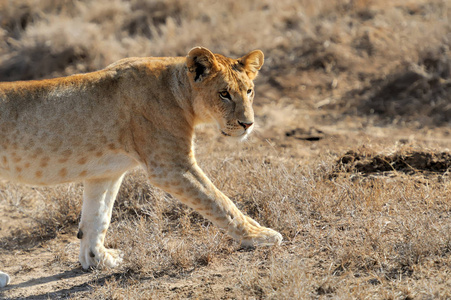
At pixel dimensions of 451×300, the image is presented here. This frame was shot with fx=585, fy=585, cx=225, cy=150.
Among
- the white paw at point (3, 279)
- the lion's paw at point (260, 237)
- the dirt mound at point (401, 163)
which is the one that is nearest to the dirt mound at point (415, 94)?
the dirt mound at point (401, 163)

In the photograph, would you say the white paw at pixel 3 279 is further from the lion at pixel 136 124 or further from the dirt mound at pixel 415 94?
the dirt mound at pixel 415 94

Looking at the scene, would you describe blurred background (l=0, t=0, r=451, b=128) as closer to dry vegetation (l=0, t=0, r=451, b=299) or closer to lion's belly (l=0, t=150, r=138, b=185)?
dry vegetation (l=0, t=0, r=451, b=299)

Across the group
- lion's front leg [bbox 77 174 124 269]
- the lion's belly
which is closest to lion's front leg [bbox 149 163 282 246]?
the lion's belly

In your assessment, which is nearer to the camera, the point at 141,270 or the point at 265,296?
the point at 265,296

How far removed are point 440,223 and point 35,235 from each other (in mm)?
3905

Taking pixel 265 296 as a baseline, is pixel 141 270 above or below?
below

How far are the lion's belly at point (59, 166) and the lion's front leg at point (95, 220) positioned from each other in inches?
10.2

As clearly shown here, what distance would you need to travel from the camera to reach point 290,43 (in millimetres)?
11273

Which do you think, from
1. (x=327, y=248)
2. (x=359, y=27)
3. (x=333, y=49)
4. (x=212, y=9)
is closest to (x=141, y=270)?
(x=327, y=248)

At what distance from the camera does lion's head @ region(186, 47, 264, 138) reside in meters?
4.62

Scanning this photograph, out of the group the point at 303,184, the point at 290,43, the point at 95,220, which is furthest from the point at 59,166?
the point at 290,43

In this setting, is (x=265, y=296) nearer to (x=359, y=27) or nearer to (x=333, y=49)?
(x=333, y=49)

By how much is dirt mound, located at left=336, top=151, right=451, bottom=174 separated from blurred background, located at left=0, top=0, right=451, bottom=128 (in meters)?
2.43

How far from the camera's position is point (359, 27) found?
11266 millimetres
